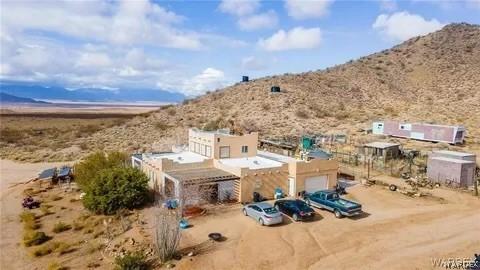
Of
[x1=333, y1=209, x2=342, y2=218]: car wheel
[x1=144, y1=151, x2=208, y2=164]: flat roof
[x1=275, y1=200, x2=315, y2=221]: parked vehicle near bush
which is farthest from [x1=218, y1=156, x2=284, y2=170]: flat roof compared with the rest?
[x1=333, y1=209, x2=342, y2=218]: car wheel

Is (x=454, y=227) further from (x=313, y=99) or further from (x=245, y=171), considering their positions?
(x=313, y=99)

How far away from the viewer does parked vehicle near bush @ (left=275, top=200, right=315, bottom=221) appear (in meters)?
27.1

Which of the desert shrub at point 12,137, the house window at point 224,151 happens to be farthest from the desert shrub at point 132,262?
the desert shrub at point 12,137

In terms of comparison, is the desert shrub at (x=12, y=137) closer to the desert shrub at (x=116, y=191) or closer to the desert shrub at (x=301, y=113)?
the desert shrub at (x=301, y=113)

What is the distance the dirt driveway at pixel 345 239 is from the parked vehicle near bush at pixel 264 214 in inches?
16.1

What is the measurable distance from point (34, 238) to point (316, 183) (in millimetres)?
21700

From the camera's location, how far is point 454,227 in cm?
2642

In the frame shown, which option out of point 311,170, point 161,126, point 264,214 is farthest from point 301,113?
point 264,214

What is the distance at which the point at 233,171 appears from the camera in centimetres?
3162

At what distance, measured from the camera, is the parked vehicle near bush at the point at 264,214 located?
26047 millimetres

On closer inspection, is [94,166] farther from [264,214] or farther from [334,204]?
[334,204]

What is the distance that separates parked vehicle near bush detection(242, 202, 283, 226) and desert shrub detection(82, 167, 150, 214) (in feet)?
29.9

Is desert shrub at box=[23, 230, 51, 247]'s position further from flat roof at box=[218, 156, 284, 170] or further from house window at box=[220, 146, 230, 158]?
house window at box=[220, 146, 230, 158]

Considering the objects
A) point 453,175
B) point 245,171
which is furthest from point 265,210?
point 453,175
